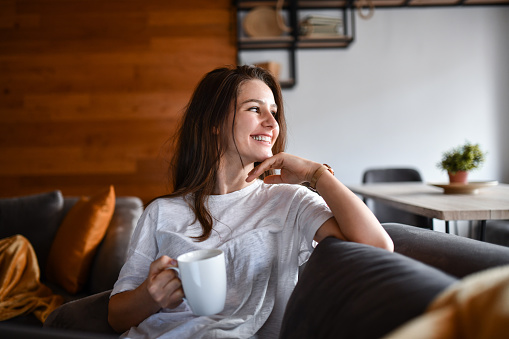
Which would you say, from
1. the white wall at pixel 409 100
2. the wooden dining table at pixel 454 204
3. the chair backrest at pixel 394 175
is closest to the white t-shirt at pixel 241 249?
the wooden dining table at pixel 454 204

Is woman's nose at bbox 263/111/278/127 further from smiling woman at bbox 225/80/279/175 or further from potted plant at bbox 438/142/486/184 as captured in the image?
potted plant at bbox 438/142/486/184

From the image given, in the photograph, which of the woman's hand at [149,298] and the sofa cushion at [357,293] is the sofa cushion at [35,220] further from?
the sofa cushion at [357,293]

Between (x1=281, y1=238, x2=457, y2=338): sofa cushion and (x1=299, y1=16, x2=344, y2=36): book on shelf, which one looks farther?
(x1=299, y1=16, x2=344, y2=36): book on shelf

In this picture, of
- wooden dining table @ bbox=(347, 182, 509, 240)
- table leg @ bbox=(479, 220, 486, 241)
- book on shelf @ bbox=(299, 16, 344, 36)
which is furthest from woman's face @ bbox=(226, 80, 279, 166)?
book on shelf @ bbox=(299, 16, 344, 36)

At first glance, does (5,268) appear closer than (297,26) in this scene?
Yes

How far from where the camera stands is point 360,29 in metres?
3.50

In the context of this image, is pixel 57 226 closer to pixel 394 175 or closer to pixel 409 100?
pixel 394 175

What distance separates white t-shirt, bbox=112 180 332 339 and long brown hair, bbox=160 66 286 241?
64 millimetres

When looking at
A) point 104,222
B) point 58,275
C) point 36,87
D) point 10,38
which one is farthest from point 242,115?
point 10,38

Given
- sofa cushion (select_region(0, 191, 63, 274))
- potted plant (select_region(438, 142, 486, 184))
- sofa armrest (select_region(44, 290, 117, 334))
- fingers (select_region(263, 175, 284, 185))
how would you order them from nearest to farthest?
sofa armrest (select_region(44, 290, 117, 334)) → fingers (select_region(263, 175, 284, 185)) → potted plant (select_region(438, 142, 486, 184)) → sofa cushion (select_region(0, 191, 63, 274))

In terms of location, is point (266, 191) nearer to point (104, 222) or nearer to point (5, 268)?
point (104, 222)

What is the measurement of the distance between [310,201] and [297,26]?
2.71 m

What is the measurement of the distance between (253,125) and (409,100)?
284cm

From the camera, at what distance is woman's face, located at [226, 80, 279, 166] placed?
1.18 metres
